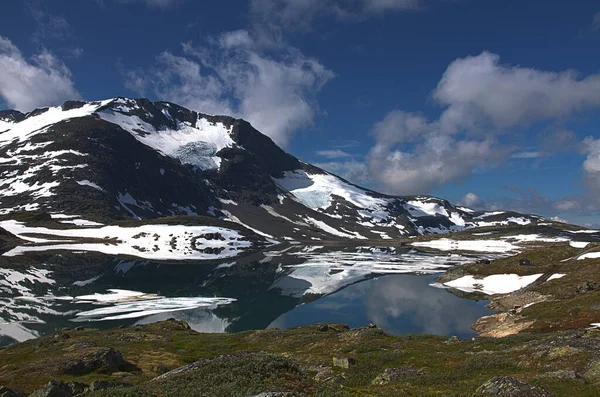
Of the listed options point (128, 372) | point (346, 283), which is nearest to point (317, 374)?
point (128, 372)

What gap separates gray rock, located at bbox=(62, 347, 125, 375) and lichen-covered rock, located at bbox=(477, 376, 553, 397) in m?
35.5

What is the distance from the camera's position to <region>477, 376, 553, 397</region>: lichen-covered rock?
18844 millimetres

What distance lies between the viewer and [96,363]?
4081cm

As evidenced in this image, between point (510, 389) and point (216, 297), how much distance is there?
378 feet

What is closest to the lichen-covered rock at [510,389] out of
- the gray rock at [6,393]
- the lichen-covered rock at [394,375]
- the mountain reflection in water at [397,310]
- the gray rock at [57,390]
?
the lichen-covered rock at [394,375]

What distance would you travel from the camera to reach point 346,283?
497 feet

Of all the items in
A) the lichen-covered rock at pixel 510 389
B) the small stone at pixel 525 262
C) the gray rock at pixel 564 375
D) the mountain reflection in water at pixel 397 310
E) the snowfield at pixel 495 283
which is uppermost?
the small stone at pixel 525 262

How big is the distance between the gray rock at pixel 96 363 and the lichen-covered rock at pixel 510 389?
35.5 metres

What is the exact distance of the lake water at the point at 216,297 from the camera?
94.1 meters

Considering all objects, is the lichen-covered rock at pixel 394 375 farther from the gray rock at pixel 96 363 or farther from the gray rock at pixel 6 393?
the gray rock at pixel 96 363

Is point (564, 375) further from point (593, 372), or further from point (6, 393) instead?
point (6, 393)

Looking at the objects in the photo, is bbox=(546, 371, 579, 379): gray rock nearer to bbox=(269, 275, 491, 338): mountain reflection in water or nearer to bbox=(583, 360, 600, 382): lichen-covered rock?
bbox=(583, 360, 600, 382): lichen-covered rock

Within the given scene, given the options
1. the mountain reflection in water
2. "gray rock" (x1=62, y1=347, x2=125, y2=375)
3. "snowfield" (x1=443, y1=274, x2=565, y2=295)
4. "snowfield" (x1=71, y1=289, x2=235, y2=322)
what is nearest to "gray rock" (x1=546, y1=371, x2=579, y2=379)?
"gray rock" (x1=62, y1=347, x2=125, y2=375)

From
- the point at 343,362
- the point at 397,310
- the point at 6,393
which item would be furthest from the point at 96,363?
the point at 397,310
